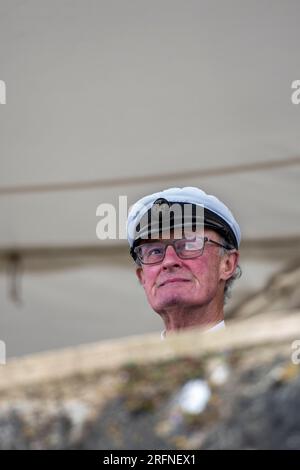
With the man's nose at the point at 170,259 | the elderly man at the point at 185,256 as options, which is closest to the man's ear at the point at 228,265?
the elderly man at the point at 185,256

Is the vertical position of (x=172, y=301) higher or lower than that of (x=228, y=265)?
lower

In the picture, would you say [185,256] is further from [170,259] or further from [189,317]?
[189,317]

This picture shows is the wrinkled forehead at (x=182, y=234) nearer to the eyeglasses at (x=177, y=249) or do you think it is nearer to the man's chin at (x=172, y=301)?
the eyeglasses at (x=177, y=249)

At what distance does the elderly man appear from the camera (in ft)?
6.28

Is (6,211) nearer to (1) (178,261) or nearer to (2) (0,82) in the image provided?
(2) (0,82)

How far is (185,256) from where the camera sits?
1932 millimetres

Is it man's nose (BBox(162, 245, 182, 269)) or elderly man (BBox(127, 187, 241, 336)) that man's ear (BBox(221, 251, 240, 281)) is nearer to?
elderly man (BBox(127, 187, 241, 336))

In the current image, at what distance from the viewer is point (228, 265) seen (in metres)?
2.00

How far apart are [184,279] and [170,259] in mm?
55

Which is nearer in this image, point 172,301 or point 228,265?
point 172,301

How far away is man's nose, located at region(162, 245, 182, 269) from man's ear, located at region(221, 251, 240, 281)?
0.13 meters

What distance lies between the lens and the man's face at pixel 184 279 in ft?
6.26

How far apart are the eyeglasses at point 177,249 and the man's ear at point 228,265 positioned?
0.14ft

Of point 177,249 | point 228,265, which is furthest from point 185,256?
point 228,265
